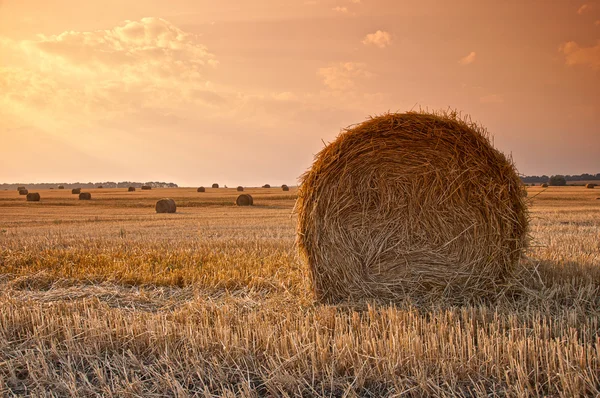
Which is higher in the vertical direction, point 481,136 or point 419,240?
point 481,136

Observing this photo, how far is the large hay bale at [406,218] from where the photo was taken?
538 cm

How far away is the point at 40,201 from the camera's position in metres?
35.3

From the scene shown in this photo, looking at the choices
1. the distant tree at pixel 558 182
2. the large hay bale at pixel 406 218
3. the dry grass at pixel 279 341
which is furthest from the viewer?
the distant tree at pixel 558 182

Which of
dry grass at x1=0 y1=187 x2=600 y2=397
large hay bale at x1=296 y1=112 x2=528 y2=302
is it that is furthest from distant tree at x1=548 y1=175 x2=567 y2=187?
large hay bale at x1=296 y1=112 x2=528 y2=302

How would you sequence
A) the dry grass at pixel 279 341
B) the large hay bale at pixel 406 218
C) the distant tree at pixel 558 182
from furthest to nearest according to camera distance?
1. the distant tree at pixel 558 182
2. the large hay bale at pixel 406 218
3. the dry grass at pixel 279 341

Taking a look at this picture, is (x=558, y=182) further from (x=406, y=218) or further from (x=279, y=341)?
(x=279, y=341)

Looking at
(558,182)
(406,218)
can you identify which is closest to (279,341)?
(406,218)

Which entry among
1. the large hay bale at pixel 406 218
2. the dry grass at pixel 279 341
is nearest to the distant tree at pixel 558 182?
the dry grass at pixel 279 341

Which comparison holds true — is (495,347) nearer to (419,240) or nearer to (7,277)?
(419,240)

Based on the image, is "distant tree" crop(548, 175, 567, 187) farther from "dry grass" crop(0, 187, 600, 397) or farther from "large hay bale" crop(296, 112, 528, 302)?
"large hay bale" crop(296, 112, 528, 302)

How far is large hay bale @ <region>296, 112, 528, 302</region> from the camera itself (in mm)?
5383

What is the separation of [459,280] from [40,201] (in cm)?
3647

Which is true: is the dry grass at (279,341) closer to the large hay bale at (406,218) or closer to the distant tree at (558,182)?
the large hay bale at (406,218)

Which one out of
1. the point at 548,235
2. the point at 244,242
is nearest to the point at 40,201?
the point at 244,242
